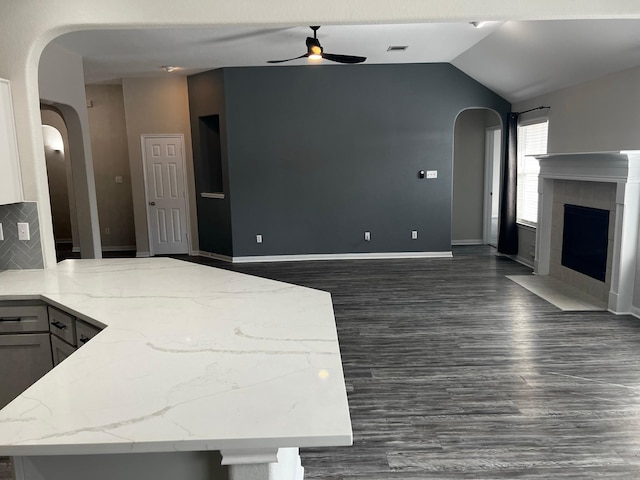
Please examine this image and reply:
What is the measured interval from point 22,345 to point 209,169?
5.72 metres

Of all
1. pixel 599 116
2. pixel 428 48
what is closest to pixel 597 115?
pixel 599 116

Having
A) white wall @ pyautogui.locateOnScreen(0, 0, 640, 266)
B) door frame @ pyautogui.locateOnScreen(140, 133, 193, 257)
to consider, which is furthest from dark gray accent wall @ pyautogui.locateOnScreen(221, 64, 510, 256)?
white wall @ pyautogui.locateOnScreen(0, 0, 640, 266)

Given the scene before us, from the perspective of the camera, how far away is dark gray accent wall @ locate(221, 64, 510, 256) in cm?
731

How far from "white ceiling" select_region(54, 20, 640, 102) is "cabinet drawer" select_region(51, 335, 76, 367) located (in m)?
3.35

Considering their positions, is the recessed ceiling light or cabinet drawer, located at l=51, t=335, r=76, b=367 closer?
cabinet drawer, located at l=51, t=335, r=76, b=367

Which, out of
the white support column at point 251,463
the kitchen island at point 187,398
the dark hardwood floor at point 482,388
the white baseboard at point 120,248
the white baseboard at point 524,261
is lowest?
the dark hardwood floor at point 482,388

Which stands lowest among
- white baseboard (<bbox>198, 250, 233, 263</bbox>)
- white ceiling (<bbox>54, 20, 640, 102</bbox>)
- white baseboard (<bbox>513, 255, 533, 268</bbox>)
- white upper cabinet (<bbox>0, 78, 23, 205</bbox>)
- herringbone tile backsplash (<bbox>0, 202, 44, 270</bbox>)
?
white baseboard (<bbox>513, 255, 533, 268</bbox>)

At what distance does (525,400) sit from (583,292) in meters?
3.03

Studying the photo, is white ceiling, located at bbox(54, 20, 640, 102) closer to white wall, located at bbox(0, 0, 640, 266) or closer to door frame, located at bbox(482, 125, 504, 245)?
door frame, located at bbox(482, 125, 504, 245)

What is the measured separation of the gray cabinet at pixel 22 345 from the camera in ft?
8.43

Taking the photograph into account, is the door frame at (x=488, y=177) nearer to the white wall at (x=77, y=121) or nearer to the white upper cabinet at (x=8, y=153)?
the white wall at (x=77, y=121)

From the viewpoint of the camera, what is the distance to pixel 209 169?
8.02 metres

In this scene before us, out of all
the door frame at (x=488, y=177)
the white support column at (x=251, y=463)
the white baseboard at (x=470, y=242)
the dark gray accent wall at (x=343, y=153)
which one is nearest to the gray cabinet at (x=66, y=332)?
the white support column at (x=251, y=463)

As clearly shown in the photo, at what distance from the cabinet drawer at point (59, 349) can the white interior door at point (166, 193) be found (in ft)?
19.0
